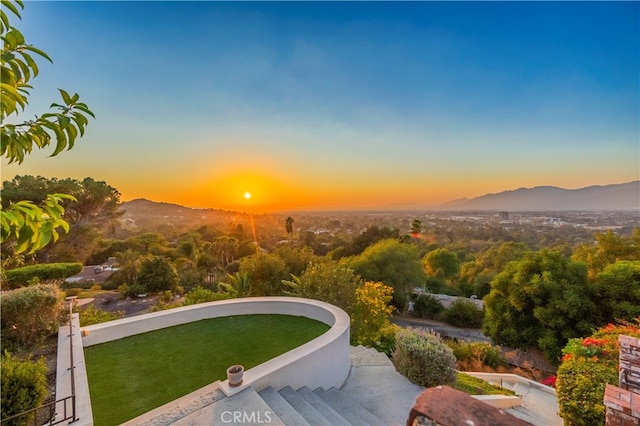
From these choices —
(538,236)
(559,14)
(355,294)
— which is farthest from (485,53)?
(538,236)

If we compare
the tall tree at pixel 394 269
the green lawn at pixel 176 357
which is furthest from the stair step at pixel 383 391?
the tall tree at pixel 394 269

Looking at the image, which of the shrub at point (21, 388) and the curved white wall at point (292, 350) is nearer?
the shrub at point (21, 388)

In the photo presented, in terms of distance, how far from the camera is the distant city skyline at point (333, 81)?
25.0 ft

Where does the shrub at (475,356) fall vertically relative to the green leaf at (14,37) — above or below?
below

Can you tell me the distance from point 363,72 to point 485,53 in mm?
4917

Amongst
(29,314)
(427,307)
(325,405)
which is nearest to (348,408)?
(325,405)

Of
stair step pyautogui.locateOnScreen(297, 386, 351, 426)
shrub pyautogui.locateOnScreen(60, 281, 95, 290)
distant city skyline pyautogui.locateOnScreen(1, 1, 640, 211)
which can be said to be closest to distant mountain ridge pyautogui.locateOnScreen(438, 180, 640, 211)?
distant city skyline pyautogui.locateOnScreen(1, 1, 640, 211)

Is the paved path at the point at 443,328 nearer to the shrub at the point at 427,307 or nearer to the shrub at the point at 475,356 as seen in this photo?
the shrub at the point at 427,307

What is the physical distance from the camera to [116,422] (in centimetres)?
376

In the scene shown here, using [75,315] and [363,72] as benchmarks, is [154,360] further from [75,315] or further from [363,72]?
[363,72]

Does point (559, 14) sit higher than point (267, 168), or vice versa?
point (559, 14)

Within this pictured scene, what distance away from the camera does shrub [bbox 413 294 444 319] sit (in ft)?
83.1

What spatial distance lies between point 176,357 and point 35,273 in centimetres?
1352

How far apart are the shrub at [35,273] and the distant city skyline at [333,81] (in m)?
5.34
